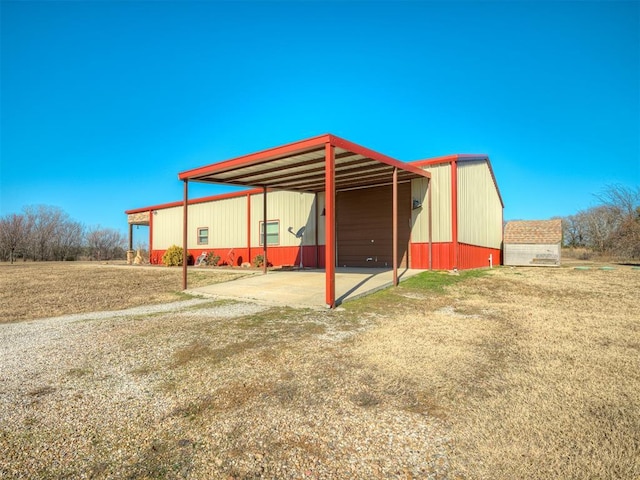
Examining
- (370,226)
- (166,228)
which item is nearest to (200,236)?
(166,228)

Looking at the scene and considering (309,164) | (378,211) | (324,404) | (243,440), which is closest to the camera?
(243,440)

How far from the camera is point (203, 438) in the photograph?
2.35m

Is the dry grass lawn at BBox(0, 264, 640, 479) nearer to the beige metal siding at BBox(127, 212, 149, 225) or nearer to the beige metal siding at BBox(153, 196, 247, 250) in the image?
the beige metal siding at BBox(153, 196, 247, 250)

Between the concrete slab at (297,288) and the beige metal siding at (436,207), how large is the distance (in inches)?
59.1

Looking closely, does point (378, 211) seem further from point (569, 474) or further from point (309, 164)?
point (569, 474)

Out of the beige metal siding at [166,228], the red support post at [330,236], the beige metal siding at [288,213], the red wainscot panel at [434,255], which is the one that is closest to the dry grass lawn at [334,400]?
the red support post at [330,236]

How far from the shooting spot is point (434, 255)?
11.6 metres

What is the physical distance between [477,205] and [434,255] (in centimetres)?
409

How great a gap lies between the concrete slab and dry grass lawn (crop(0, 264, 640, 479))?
1.84 meters

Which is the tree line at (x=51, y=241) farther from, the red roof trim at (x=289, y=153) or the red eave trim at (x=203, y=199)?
the red roof trim at (x=289, y=153)

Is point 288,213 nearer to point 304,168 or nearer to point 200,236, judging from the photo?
point 304,168

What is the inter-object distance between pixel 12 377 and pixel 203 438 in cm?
253

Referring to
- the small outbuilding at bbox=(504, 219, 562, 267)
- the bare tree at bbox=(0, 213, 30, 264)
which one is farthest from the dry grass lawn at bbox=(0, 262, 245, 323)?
the bare tree at bbox=(0, 213, 30, 264)

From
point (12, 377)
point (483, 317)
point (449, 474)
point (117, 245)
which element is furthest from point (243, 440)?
point (117, 245)
